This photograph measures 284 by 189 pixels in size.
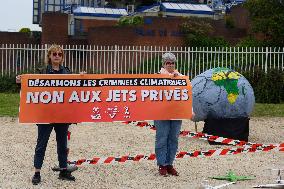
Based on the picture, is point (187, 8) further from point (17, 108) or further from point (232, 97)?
point (232, 97)

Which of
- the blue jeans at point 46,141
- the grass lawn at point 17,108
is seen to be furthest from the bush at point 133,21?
the blue jeans at point 46,141

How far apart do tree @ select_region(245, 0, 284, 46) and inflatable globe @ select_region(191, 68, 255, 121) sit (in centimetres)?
2068

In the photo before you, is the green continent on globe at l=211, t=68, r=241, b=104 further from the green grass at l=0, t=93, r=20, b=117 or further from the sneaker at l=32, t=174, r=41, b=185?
the green grass at l=0, t=93, r=20, b=117

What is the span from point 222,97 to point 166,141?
3.51m

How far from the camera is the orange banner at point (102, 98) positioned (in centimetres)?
762

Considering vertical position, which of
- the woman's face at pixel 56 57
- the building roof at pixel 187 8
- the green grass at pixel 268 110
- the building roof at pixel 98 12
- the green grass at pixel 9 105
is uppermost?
the building roof at pixel 187 8

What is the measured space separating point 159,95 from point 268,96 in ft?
45.3

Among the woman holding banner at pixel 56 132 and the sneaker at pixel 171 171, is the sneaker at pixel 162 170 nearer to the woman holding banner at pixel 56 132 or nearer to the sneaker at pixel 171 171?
the sneaker at pixel 171 171

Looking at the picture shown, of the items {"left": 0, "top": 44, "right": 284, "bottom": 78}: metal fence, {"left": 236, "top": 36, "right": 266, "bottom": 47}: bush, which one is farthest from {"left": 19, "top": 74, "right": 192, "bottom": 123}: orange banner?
{"left": 236, "top": 36, "right": 266, "bottom": 47}: bush

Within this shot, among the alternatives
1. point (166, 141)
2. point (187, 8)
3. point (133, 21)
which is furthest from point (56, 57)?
point (187, 8)

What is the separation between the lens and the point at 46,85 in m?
7.67

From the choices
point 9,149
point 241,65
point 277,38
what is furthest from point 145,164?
point 277,38

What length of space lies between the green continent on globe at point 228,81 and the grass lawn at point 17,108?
5.97 m

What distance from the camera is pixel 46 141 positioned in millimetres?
7352
